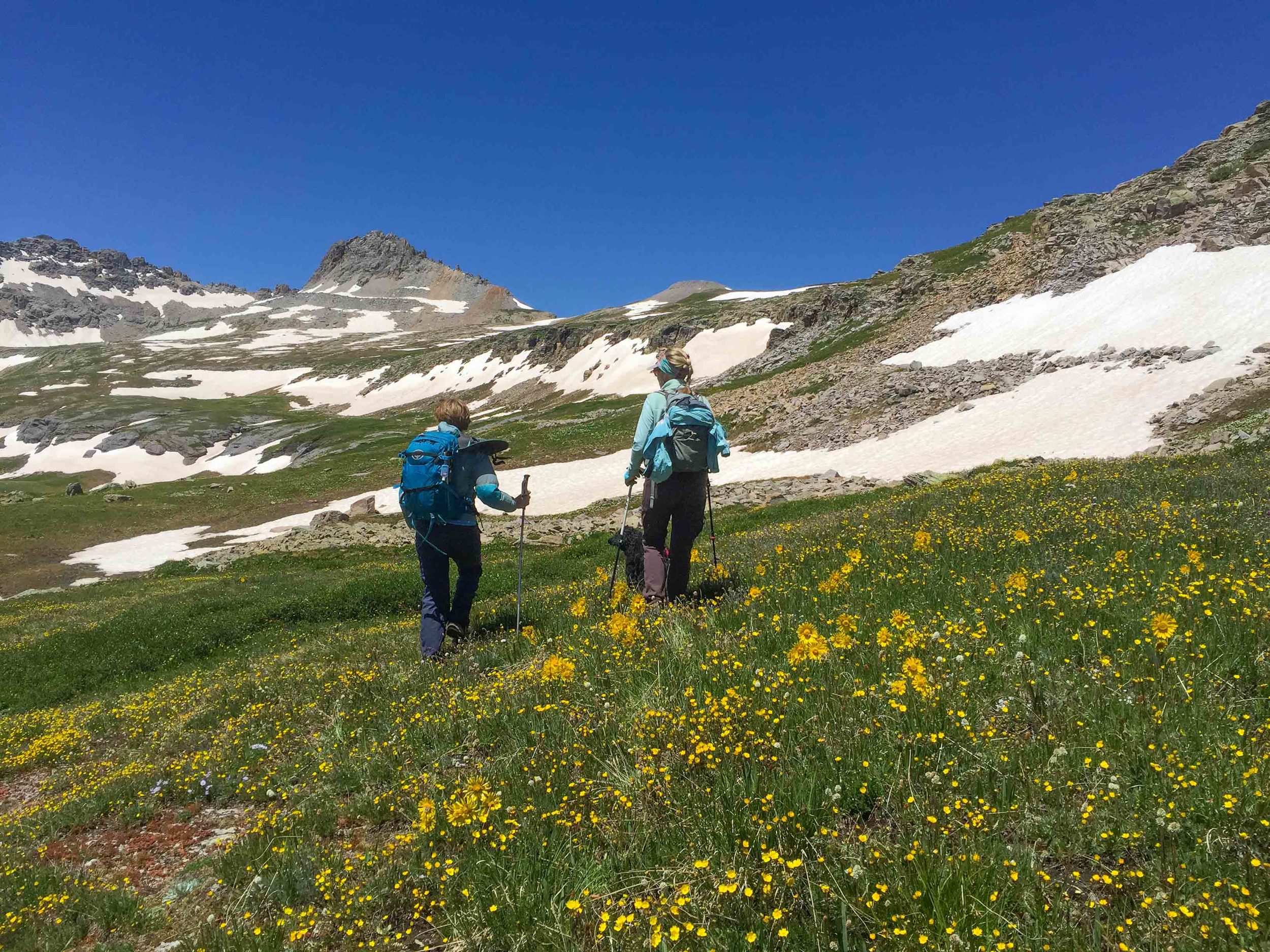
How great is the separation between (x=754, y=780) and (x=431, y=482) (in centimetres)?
547

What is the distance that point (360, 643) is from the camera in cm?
1028

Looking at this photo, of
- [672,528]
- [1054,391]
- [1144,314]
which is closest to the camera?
[672,528]

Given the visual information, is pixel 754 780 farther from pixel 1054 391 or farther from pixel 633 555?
pixel 1054 391

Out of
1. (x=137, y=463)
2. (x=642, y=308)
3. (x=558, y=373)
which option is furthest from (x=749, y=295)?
(x=137, y=463)

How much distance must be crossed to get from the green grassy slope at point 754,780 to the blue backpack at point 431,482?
1712mm

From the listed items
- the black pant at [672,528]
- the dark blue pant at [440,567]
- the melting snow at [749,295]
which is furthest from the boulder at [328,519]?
the melting snow at [749,295]

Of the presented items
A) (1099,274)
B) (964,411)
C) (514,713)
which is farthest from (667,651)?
(1099,274)

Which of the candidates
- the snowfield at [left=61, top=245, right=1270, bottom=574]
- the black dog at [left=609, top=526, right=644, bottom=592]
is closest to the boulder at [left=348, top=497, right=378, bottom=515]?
the snowfield at [left=61, top=245, right=1270, bottom=574]

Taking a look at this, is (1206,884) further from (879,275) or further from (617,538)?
(879,275)

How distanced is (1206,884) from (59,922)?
19.6 ft

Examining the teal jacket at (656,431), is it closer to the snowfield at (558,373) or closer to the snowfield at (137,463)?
the snowfield at (558,373)

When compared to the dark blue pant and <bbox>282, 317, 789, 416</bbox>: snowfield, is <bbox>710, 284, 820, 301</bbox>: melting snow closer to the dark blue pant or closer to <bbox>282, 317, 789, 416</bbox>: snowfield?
<bbox>282, 317, 789, 416</bbox>: snowfield

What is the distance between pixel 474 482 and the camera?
Answer: 8.10 metres

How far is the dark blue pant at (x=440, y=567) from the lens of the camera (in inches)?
315
